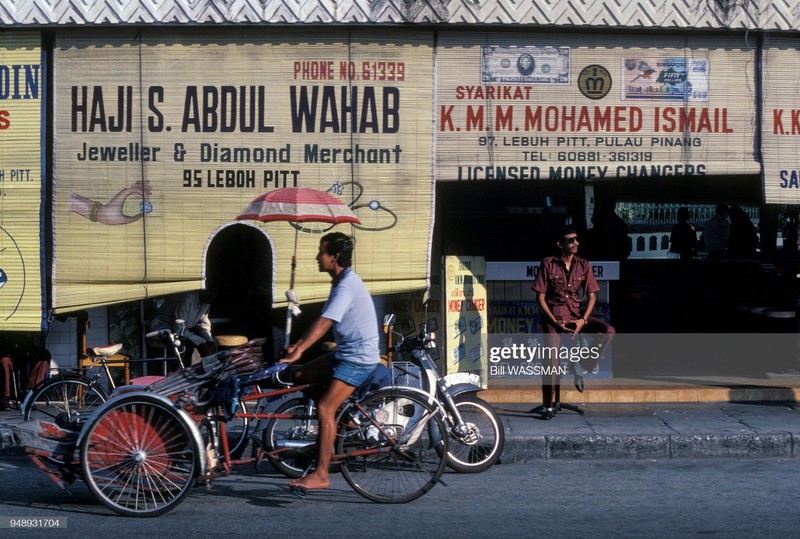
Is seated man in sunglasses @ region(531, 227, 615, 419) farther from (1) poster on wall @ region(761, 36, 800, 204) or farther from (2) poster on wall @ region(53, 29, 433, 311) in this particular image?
(1) poster on wall @ region(761, 36, 800, 204)

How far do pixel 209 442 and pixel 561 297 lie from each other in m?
3.99

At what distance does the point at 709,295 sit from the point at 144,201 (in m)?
6.31

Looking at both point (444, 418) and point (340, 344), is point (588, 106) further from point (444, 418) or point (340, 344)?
point (340, 344)

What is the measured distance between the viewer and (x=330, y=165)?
939 cm

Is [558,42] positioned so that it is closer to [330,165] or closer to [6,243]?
[330,165]

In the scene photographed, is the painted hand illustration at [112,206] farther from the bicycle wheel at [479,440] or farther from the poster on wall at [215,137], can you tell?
the bicycle wheel at [479,440]

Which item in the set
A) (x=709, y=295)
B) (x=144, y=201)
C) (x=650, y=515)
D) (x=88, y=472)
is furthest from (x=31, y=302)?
(x=709, y=295)

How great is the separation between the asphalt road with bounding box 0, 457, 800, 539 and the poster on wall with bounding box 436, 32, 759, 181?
10.1ft

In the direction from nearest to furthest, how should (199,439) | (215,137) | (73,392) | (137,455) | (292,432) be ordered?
(199,439)
(137,455)
(292,432)
(73,392)
(215,137)

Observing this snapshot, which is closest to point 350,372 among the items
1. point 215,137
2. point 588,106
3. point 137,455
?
point 137,455

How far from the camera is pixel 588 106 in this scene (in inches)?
373

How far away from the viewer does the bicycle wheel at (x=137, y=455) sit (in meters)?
6.23

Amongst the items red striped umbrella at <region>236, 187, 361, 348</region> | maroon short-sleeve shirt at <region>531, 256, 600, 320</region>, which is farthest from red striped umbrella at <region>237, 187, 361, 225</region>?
maroon short-sleeve shirt at <region>531, 256, 600, 320</region>

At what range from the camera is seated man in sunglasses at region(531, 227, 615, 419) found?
29.7 ft
